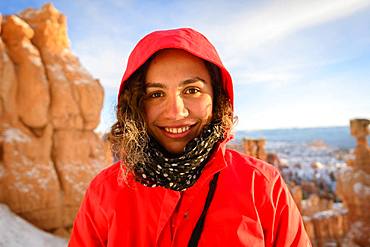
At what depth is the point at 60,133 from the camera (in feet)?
30.5

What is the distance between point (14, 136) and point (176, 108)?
8.22 meters

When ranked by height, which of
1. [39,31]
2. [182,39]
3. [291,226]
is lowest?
[291,226]

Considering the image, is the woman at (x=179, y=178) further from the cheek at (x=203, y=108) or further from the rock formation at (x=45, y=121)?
the rock formation at (x=45, y=121)

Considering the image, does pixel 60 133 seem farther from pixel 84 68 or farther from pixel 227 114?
pixel 227 114

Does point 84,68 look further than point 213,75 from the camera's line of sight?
Yes

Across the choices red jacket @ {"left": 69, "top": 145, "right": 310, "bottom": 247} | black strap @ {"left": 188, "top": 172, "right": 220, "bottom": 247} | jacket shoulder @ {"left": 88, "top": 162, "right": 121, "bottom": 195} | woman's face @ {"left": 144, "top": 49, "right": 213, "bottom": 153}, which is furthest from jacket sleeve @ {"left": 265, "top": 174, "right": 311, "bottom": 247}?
jacket shoulder @ {"left": 88, "top": 162, "right": 121, "bottom": 195}

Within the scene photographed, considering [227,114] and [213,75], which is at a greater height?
[213,75]

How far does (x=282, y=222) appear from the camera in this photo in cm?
160

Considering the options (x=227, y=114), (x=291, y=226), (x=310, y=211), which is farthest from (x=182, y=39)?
(x=310, y=211)

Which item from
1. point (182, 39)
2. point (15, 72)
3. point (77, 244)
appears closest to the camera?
point (182, 39)

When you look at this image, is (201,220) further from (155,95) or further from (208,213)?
(155,95)

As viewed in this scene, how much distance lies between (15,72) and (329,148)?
299 feet

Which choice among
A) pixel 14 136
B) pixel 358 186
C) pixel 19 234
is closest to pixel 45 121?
pixel 14 136

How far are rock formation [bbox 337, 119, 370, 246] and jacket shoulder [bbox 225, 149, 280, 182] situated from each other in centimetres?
1801
